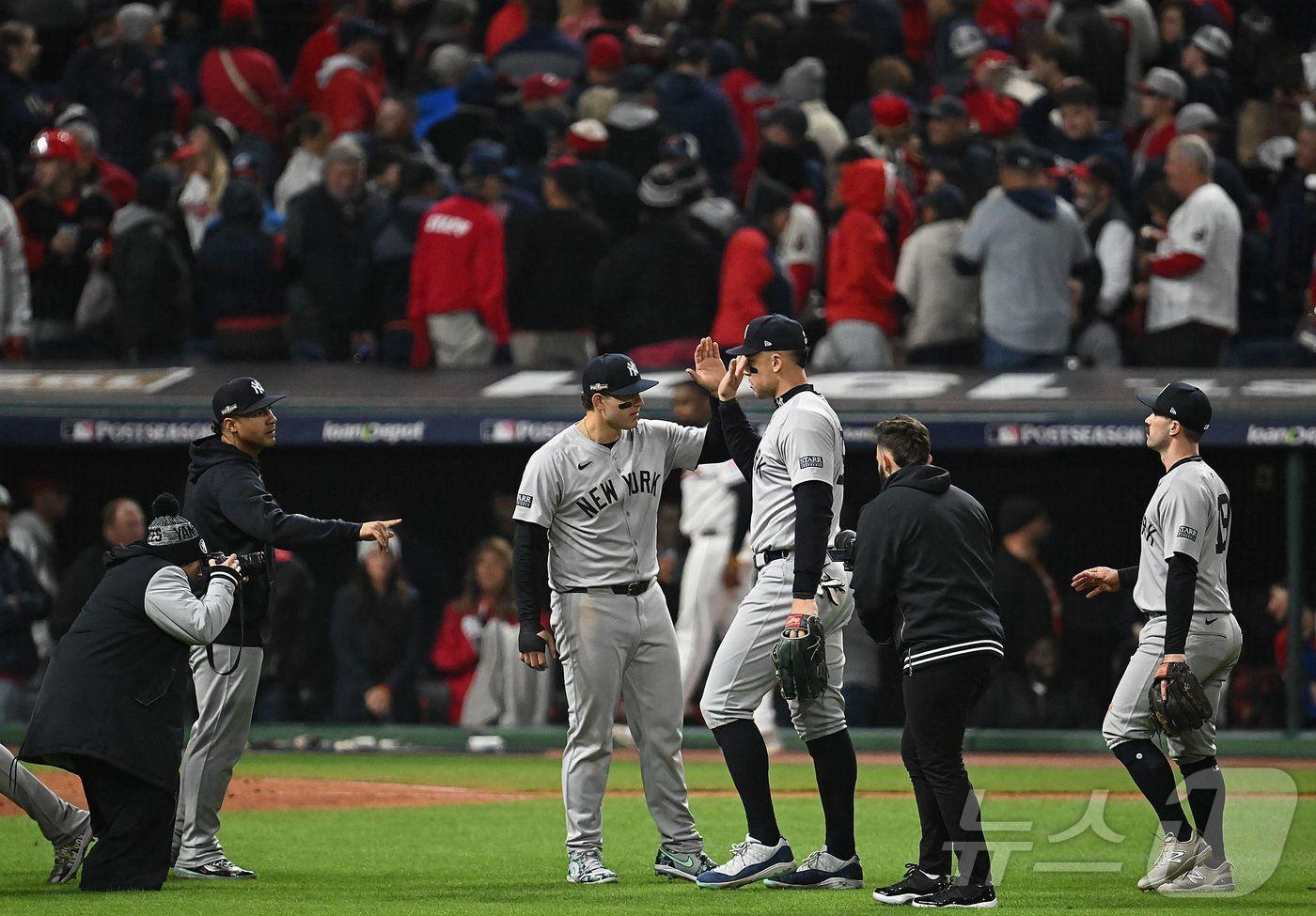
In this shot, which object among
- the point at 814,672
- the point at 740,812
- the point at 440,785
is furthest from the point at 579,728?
the point at 440,785

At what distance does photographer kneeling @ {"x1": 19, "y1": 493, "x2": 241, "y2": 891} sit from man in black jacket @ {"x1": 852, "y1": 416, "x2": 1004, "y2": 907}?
2342 mm

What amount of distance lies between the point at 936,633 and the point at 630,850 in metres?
2.33

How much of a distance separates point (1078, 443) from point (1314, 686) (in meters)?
2.07

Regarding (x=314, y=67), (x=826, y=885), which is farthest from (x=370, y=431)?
(x=826, y=885)

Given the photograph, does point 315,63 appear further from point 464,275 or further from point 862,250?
point 862,250

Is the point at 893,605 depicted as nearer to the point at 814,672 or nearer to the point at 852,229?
the point at 814,672

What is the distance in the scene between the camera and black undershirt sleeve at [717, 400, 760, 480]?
7.64 meters

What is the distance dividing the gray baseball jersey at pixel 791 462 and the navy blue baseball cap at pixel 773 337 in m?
0.18

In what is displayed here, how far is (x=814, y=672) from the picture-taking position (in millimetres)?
6961

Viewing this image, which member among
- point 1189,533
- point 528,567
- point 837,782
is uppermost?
point 1189,533

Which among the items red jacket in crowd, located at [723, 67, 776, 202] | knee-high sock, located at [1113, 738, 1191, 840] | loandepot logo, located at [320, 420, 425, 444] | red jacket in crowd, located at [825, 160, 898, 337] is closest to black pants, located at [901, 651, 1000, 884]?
knee-high sock, located at [1113, 738, 1191, 840]

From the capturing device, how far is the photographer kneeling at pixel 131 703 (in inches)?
284

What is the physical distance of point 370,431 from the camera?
13.1m

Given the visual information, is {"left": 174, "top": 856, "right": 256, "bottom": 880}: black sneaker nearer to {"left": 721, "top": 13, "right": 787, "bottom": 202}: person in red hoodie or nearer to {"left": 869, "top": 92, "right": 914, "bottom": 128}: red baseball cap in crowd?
{"left": 869, "top": 92, "right": 914, "bottom": 128}: red baseball cap in crowd
